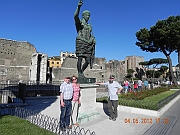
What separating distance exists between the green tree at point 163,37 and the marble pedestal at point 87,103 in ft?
79.7

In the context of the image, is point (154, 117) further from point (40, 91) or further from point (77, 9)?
point (40, 91)

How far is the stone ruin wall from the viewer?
1166 inches

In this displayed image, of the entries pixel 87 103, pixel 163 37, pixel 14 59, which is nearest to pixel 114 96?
pixel 87 103

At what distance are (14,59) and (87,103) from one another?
3072 centimetres

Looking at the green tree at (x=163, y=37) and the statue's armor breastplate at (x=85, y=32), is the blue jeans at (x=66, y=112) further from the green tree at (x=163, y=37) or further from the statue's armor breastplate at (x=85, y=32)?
the green tree at (x=163, y=37)

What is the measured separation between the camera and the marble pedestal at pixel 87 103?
17.4 feet

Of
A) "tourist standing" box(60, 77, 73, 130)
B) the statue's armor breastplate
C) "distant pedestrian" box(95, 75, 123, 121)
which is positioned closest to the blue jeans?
"tourist standing" box(60, 77, 73, 130)

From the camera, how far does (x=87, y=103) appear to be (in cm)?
554

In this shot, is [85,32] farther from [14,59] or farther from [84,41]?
[14,59]

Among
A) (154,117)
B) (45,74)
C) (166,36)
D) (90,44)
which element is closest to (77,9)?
(90,44)

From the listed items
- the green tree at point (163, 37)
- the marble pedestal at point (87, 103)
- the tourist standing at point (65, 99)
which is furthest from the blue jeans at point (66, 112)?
the green tree at point (163, 37)

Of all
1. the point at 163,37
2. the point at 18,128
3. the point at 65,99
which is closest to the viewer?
the point at 18,128

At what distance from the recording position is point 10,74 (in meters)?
30.0

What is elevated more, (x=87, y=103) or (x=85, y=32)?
(x=85, y=32)
